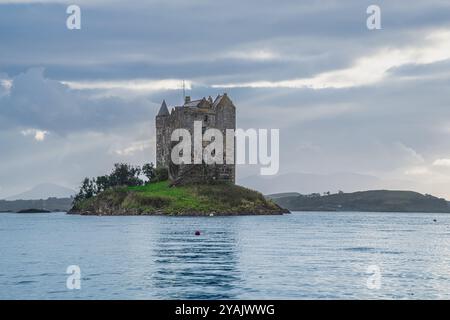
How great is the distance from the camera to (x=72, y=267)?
66.8 m

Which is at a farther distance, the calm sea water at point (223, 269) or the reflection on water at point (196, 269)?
the reflection on water at point (196, 269)

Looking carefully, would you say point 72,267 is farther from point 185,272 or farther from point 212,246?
point 212,246

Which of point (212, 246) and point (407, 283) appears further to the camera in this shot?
point (212, 246)

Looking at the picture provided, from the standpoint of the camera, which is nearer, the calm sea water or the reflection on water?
the calm sea water

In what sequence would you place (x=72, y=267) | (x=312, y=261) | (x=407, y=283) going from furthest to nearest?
(x=312, y=261)
(x=72, y=267)
(x=407, y=283)

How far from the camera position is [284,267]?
214ft
